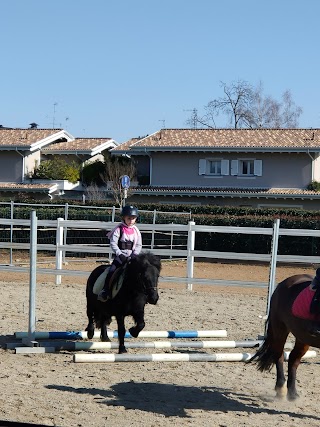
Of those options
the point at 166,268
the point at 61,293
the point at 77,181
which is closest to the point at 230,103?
the point at 77,181

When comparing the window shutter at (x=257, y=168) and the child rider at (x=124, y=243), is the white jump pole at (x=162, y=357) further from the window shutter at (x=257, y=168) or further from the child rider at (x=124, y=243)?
the window shutter at (x=257, y=168)

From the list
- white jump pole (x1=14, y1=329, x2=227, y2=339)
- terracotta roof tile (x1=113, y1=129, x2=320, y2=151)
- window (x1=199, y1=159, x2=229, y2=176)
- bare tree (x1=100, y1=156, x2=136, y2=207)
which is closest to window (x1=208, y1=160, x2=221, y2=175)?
window (x1=199, y1=159, x2=229, y2=176)

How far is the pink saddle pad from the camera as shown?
22.2ft

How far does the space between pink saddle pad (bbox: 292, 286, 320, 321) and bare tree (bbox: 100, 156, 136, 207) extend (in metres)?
34.4

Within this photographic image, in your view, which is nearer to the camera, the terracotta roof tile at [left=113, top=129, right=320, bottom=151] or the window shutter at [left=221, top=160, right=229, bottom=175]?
the terracotta roof tile at [left=113, top=129, right=320, bottom=151]

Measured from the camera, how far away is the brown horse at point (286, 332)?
6.94 meters

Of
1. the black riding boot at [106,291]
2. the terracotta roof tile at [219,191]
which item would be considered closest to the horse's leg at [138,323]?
the black riding boot at [106,291]

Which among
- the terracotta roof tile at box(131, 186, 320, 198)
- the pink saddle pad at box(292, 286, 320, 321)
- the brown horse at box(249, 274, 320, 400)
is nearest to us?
the pink saddle pad at box(292, 286, 320, 321)

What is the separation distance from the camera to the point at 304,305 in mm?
6820

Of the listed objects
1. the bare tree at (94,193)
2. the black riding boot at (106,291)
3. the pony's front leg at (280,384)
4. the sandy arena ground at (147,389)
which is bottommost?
the sandy arena ground at (147,389)

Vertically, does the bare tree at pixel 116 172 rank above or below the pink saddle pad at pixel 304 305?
above

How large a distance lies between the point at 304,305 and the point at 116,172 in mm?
38013

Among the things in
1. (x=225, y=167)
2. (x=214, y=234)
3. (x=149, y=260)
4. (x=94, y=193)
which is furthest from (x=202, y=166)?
(x=149, y=260)

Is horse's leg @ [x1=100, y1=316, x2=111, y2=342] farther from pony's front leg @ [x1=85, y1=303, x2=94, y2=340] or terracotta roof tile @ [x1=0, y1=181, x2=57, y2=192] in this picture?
terracotta roof tile @ [x1=0, y1=181, x2=57, y2=192]
